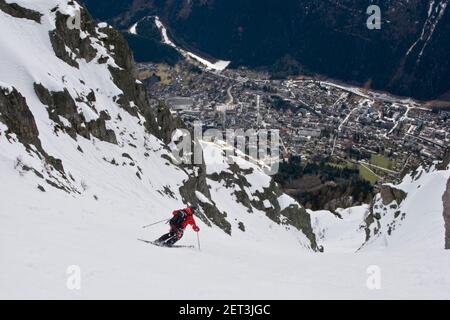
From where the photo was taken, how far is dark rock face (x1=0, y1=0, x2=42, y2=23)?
156ft

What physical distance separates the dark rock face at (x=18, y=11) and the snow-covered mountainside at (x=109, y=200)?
0.11 m

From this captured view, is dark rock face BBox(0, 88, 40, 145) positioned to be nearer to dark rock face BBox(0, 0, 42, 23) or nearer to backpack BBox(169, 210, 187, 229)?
backpack BBox(169, 210, 187, 229)

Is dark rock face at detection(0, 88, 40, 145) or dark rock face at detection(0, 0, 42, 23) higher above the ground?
dark rock face at detection(0, 0, 42, 23)

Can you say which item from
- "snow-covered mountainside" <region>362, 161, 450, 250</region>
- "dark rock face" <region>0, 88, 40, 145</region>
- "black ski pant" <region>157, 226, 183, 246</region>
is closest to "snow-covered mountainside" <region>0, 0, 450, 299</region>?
"dark rock face" <region>0, 88, 40, 145</region>

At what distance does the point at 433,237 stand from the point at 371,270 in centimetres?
2983

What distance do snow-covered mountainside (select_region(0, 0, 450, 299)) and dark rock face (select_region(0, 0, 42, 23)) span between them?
11cm

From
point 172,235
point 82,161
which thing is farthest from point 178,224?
point 82,161

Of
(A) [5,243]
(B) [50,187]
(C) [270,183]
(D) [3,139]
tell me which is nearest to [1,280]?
(A) [5,243]

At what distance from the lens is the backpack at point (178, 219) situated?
22.2 m

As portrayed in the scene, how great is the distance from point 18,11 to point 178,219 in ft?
120

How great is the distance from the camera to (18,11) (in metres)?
48.6

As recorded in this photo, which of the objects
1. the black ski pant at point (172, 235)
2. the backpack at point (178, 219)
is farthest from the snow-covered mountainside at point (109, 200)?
the backpack at point (178, 219)

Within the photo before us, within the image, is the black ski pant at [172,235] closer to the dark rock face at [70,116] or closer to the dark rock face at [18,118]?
the dark rock face at [18,118]

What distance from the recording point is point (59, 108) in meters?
41.8
